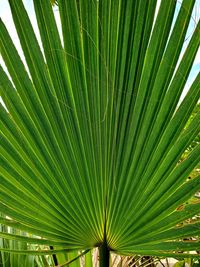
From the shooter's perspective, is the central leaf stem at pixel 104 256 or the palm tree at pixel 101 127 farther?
the central leaf stem at pixel 104 256

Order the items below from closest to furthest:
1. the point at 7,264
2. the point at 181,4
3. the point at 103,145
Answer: the point at 181,4 < the point at 103,145 < the point at 7,264

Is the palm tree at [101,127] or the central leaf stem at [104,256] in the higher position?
the palm tree at [101,127]

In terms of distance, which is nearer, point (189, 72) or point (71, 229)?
point (189, 72)

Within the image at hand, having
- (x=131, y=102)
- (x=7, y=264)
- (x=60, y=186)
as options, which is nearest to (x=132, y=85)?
(x=131, y=102)

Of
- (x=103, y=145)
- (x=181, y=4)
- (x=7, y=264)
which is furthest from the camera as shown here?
(x=7, y=264)

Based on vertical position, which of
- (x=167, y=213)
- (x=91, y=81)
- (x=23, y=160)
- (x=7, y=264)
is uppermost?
(x=91, y=81)

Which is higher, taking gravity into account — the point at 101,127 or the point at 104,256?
the point at 101,127

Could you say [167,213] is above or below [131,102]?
below

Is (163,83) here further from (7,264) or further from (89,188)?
(7,264)
